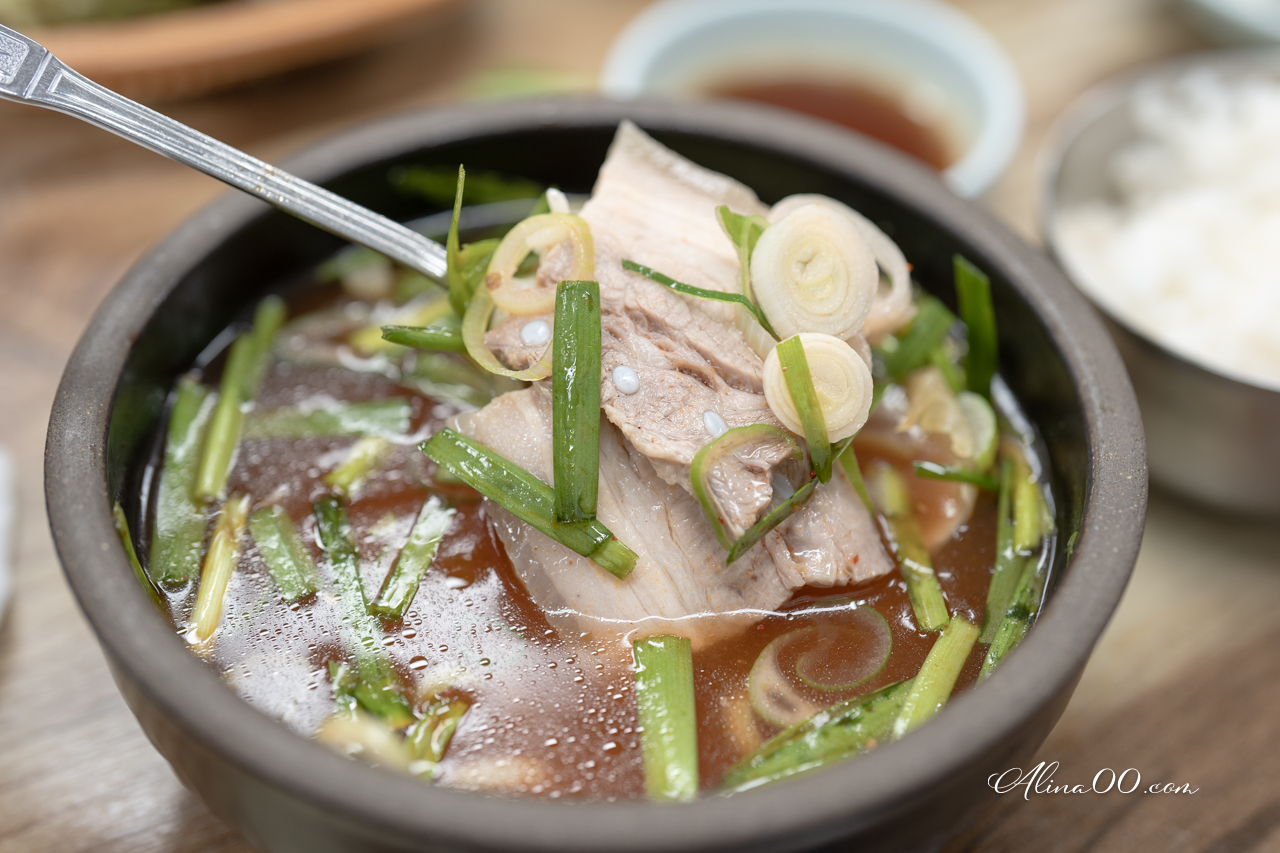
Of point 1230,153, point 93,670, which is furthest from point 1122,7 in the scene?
point 93,670

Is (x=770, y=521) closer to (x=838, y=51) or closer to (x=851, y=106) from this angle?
(x=851, y=106)

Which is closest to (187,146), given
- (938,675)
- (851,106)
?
(938,675)

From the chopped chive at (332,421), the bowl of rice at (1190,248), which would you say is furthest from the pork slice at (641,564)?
the bowl of rice at (1190,248)

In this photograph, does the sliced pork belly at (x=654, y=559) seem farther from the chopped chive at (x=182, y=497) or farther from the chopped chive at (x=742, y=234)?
the chopped chive at (x=182, y=497)

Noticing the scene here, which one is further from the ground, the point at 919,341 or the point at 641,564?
the point at 919,341

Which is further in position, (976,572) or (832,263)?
(976,572)

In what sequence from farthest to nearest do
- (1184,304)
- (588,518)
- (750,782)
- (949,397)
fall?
(1184,304)
(949,397)
(588,518)
(750,782)

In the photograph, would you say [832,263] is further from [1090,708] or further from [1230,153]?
[1230,153]
